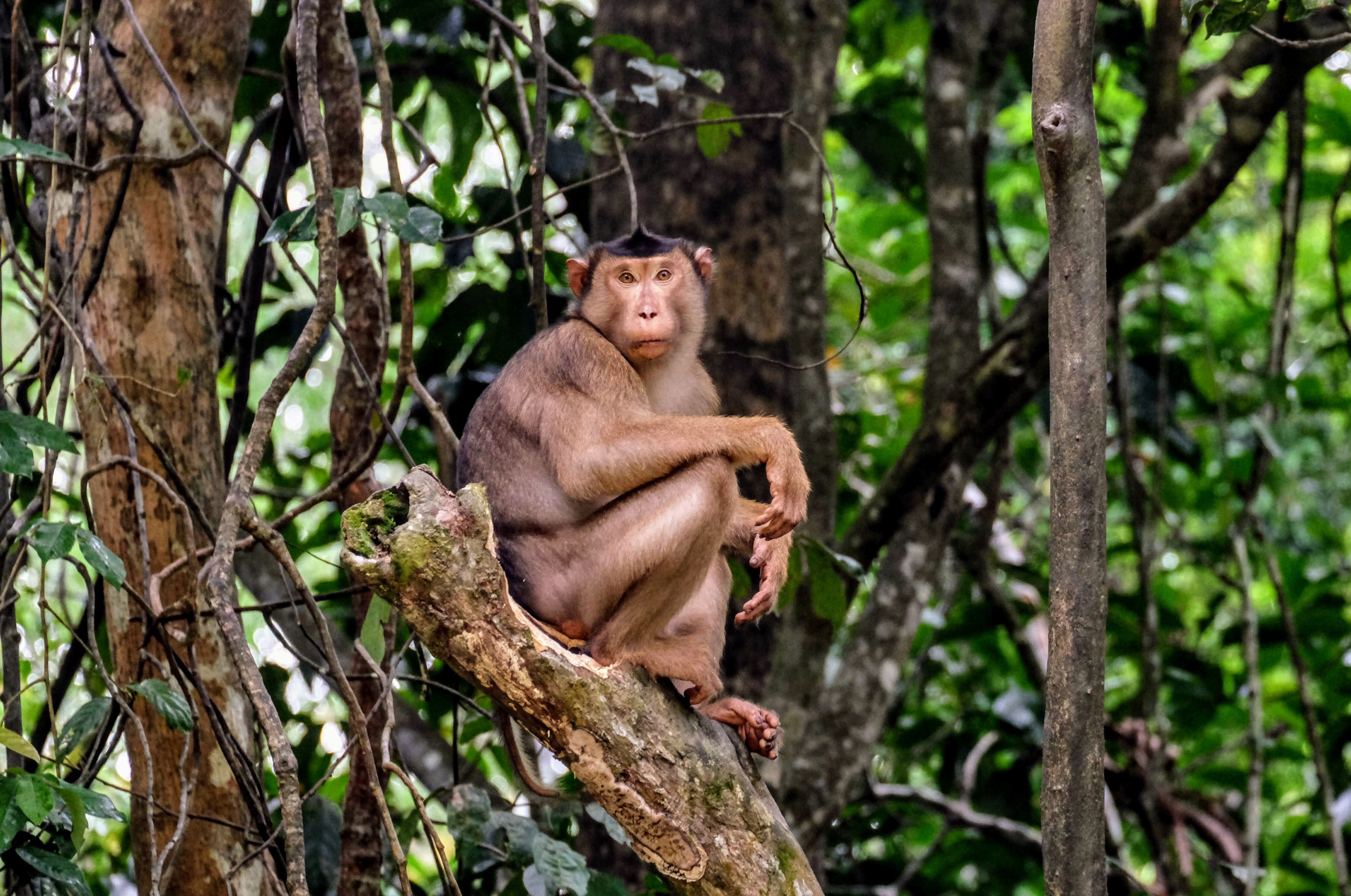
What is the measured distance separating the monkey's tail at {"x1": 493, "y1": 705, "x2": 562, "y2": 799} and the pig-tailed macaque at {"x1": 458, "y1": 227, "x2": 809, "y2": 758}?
0.34 meters

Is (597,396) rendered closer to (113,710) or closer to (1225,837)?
(113,710)

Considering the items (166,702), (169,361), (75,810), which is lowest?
(75,810)

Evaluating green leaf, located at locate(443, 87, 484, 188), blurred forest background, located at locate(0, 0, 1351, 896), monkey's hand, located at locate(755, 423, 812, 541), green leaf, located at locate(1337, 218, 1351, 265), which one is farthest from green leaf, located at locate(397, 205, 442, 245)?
green leaf, located at locate(1337, 218, 1351, 265)

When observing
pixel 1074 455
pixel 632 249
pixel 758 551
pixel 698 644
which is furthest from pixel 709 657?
pixel 1074 455

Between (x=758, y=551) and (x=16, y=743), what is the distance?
6.11ft

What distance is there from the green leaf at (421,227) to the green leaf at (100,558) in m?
1.09

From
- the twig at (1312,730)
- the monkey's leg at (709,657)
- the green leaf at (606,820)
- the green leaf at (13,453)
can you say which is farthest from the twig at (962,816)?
the green leaf at (13,453)

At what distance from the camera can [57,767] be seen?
10.7 feet

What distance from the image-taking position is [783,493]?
3.55 m

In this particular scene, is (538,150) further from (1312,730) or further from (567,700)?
(1312,730)

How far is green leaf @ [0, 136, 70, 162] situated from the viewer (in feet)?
10.4

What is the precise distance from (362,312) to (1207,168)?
312 centimetres

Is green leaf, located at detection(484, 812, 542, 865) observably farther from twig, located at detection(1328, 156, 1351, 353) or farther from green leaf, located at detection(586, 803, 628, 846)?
twig, located at detection(1328, 156, 1351, 353)

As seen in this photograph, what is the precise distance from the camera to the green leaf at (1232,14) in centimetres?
319
